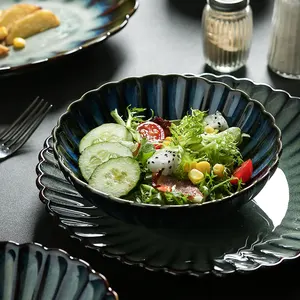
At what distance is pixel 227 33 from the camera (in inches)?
59.7

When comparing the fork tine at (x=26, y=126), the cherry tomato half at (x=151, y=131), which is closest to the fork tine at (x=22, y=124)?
the fork tine at (x=26, y=126)

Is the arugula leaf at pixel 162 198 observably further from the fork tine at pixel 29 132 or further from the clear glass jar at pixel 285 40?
the clear glass jar at pixel 285 40

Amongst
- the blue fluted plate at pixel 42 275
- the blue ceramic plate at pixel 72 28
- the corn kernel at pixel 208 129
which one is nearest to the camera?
the blue fluted plate at pixel 42 275

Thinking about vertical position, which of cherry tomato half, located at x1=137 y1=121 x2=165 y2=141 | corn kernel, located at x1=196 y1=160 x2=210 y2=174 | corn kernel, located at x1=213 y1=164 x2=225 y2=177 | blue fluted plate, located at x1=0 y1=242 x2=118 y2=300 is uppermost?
blue fluted plate, located at x1=0 y1=242 x2=118 y2=300

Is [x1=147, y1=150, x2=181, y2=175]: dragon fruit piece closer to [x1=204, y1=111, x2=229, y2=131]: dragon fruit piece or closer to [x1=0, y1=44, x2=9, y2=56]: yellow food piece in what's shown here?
[x1=204, y1=111, x2=229, y2=131]: dragon fruit piece

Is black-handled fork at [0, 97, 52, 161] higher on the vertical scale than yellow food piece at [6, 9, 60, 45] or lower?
lower

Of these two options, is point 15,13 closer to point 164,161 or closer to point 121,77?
point 121,77

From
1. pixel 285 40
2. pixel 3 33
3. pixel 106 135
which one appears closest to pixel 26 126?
pixel 106 135

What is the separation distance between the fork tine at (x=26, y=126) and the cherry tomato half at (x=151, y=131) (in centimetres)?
27

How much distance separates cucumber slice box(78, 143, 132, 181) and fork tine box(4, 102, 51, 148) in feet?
0.86

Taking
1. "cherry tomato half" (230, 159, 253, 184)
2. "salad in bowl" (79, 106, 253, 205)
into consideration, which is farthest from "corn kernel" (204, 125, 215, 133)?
"cherry tomato half" (230, 159, 253, 184)

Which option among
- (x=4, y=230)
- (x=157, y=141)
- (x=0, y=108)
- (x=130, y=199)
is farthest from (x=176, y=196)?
(x=0, y=108)

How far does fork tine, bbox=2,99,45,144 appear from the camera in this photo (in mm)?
1341

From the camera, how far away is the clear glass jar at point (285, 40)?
1.46 metres
